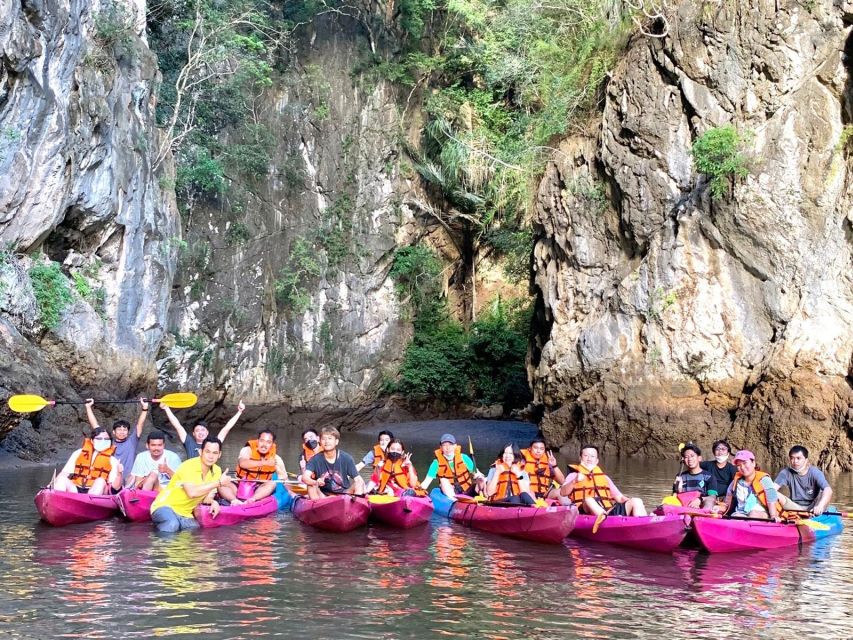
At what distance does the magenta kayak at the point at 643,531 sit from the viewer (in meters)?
9.81

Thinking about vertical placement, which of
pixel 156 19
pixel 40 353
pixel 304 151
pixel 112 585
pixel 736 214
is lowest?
pixel 112 585

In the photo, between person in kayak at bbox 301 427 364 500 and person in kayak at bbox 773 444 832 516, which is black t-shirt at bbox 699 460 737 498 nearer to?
person in kayak at bbox 773 444 832 516

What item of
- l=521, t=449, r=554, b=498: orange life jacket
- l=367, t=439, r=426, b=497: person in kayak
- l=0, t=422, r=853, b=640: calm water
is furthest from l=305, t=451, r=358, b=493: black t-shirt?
l=521, t=449, r=554, b=498: orange life jacket

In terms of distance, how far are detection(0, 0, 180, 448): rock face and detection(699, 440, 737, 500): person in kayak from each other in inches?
428

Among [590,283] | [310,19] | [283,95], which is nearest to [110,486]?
[590,283]

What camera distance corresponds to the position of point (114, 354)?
19938 millimetres

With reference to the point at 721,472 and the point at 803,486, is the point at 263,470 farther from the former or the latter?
the point at 803,486

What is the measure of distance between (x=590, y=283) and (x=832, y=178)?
614 centimetres

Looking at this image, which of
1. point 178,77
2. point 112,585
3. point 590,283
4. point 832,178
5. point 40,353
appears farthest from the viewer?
point 178,77

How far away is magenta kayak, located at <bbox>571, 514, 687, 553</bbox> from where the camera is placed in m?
9.81

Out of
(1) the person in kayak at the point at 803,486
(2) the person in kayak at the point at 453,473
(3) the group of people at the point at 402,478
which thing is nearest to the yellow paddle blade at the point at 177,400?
(3) the group of people at the point at 402,478

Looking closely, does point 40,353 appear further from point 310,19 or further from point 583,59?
point 310,19

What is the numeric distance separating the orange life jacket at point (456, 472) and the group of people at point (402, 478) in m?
0.01

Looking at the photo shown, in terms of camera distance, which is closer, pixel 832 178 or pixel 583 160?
pixel 832 178
